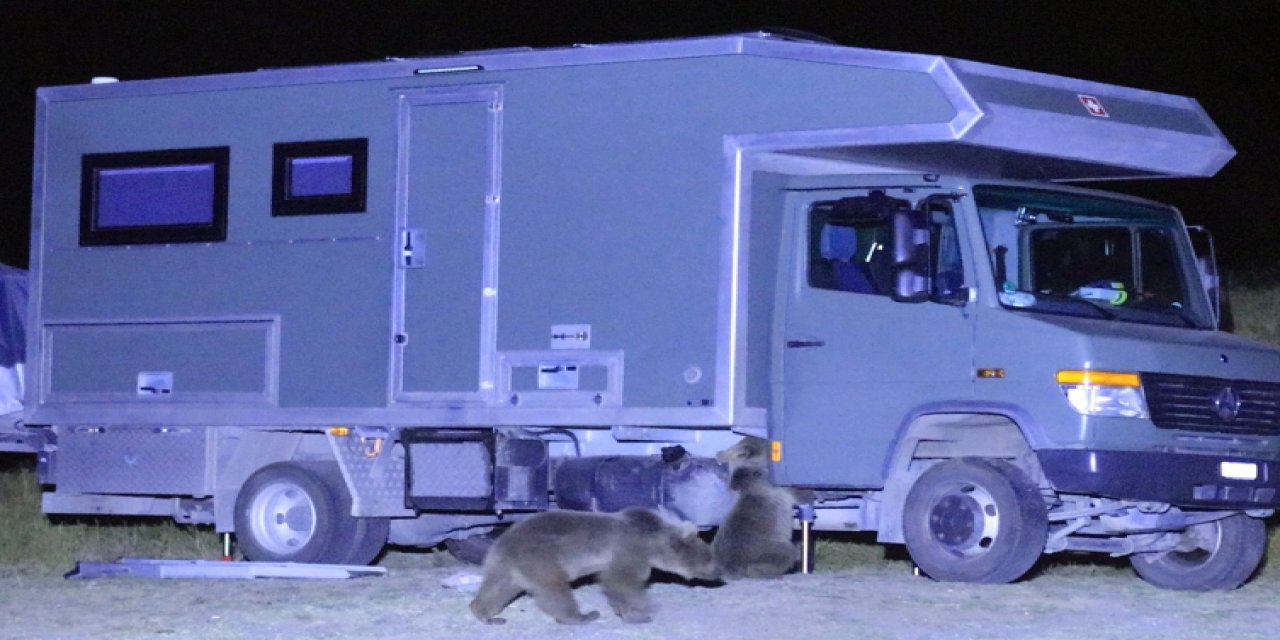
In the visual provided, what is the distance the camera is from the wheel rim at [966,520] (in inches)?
425

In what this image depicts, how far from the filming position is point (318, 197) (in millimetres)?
12430

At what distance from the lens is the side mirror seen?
35.2 ft

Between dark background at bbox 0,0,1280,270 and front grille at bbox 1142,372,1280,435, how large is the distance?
16.2 meters

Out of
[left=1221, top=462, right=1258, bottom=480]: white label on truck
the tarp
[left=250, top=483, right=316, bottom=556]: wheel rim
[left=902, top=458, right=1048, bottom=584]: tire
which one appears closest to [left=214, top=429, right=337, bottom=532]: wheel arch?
[left=250, top=483, right=316, bottom=556]: wheel rim

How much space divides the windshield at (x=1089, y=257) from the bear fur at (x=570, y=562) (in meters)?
2.64

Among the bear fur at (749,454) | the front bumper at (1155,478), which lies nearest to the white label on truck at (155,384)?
the bear fur at (749,454)

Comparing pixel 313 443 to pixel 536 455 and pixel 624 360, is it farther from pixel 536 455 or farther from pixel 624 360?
pixel 624 360

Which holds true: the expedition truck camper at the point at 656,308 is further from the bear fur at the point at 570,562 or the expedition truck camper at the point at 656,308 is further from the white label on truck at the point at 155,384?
the bear fur at the point at 570,562

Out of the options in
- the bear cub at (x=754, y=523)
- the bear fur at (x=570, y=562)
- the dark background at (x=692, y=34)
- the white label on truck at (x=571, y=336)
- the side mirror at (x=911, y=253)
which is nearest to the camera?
the bear fur at (x=570, y=562)

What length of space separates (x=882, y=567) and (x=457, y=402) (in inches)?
169

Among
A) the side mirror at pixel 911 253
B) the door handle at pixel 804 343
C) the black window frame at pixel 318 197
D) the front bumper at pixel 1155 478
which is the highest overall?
the black window frame at pixel 318 197

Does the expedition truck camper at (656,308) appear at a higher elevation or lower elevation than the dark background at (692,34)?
lower

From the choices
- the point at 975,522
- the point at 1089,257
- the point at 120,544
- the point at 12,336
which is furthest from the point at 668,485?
the point at 120,544

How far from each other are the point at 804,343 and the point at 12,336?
6.02 m
